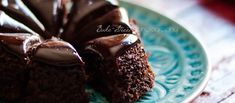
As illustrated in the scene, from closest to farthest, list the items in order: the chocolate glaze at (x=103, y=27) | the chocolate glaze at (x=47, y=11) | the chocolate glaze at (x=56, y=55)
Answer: the chocolate glaze at (x=56, y=55), the chocolate glaze at (x=103, y=27), the chocolate glaze at (x=47, y=11)

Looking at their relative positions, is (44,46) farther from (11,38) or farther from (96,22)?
(96,22)

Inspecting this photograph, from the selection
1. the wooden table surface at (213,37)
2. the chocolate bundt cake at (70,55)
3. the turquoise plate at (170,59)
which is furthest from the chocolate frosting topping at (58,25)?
the wooden table surface at (213,37)

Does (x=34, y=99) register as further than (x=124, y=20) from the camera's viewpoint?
No

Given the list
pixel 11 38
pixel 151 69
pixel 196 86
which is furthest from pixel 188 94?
pixel 11 38

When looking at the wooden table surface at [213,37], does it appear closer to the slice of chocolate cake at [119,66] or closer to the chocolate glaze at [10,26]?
the slice of chocolate cake at [119,66]

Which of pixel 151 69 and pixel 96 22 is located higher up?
pixel 96 22

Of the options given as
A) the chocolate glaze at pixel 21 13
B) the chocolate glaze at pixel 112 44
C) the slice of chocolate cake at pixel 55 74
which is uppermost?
the chocolate glaze at pixel 21 13
